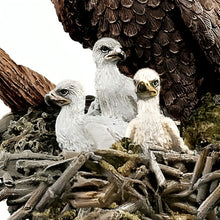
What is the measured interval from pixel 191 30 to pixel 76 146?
390 mm

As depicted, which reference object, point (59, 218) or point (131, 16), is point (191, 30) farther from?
point (59, 218)

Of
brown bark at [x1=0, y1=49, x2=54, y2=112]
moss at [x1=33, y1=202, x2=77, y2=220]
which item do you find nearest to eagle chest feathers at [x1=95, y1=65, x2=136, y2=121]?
brown bark at [x1=0, y1=49, x2=54, y2=112]

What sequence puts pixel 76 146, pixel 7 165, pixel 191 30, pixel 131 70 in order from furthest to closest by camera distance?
1. pixel 131 70
2. pixel 191 30
3. pixel 76 146
4. pixel 7 165

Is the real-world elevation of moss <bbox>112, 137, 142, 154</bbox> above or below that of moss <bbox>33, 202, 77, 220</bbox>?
above

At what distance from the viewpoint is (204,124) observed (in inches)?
59.5

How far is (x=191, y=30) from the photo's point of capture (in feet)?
4.88

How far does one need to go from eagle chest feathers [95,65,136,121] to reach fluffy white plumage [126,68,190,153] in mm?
150

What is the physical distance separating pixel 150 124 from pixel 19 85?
0.46m

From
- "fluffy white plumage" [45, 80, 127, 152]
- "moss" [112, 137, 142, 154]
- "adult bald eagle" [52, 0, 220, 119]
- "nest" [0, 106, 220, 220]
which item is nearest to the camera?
"nest" [0, 106, 220, 220]

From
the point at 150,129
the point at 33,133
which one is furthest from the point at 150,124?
the point at 33,133

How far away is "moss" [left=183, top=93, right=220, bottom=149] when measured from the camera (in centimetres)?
149

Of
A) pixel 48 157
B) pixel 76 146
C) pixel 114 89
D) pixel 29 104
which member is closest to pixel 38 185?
pixel 48 157

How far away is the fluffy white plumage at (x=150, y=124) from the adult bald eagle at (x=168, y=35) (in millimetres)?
277

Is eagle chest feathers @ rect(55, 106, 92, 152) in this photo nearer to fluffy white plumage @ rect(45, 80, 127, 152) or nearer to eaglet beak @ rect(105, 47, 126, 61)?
fluffy white plumage @ rect(45, 80, 127, 152)
